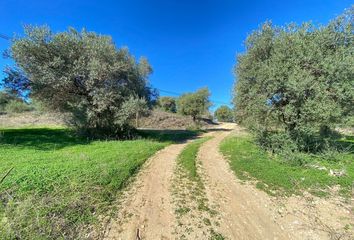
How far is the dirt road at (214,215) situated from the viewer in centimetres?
378

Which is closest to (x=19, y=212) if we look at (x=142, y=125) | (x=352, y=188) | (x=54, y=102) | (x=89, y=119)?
(x=352, y=188)

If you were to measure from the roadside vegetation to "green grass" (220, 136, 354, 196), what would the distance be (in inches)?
1.6

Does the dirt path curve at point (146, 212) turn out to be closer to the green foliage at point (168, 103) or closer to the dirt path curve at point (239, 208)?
the dirt path curve at point (239, 208)

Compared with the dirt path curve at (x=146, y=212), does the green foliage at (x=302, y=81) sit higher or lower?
higher

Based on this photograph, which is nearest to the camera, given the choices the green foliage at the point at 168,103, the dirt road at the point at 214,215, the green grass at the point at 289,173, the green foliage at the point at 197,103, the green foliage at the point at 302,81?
the dirt road at the point at 214,215

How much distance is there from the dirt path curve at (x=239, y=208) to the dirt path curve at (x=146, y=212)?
1.25m

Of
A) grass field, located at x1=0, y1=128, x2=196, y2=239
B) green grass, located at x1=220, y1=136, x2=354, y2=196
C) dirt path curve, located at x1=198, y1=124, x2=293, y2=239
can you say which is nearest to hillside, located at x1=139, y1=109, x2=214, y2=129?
green grass, located at x1=220, y1=136, x2=354, y2=196

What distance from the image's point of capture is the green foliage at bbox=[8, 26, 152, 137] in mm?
12875

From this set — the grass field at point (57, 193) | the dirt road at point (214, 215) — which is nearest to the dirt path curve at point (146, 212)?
the dirt road at point (214, 215)

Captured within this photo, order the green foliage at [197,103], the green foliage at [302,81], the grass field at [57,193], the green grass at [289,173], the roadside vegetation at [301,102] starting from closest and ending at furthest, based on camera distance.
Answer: the grass field at [57,193] < the green grass at [289,173] < the roadside vegetation at [301,102] < the green foliage at [302,81] < the green foliage at [197,103]

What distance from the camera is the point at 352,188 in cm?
606

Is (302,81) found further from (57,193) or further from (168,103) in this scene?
(168,103)

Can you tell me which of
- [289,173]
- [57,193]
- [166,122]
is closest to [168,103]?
[166,122]

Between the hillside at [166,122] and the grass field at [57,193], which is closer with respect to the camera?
the grass field at [57,193]
